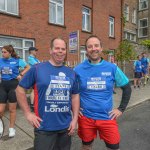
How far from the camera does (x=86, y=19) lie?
17.8 m

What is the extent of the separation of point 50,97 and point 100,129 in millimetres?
926

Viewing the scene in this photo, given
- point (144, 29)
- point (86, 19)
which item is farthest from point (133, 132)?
point (144, 29)

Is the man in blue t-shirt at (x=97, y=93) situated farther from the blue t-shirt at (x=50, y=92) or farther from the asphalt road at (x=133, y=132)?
the asphalt road at (x=133, y=132)

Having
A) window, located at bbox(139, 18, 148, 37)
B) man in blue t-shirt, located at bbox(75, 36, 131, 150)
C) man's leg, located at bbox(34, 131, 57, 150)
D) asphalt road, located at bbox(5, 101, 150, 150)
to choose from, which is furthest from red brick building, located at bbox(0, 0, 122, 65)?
window, located at bbox(139, 18, 148, 37)

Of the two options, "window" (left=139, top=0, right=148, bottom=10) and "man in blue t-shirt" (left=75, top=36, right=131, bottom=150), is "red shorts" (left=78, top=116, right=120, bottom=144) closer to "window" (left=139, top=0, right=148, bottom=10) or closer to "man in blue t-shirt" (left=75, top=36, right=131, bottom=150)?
"man in blue t-shirt" (left=75, top=36, right=131, bottom=150)

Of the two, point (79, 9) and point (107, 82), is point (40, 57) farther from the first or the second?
point (107, 82)

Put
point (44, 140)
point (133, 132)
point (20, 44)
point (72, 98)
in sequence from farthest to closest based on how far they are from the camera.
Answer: point (20, 44)
point (133, 132)
point (72, 98)
point (44, 140)

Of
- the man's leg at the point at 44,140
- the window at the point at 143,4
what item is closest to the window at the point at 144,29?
the window at the point at 143,4

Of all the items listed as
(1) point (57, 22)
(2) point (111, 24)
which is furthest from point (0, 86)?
(2) point (111, 24)

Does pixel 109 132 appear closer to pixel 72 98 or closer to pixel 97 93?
pixel 97 93

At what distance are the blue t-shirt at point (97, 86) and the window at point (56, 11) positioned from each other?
11459 millimetres

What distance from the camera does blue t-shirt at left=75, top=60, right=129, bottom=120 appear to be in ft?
11.6

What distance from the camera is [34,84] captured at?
3.13 metres

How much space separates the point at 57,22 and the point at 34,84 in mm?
12312
